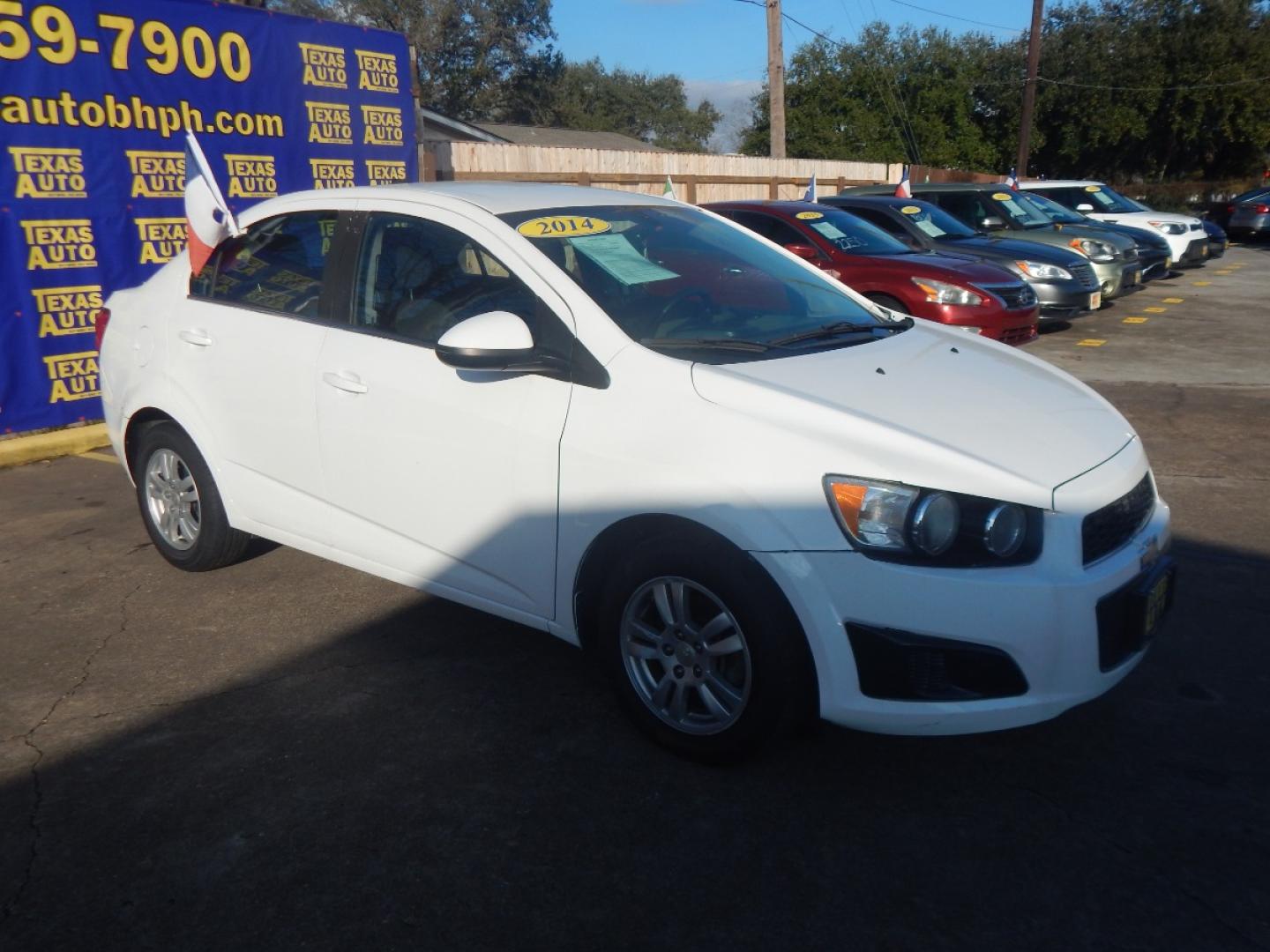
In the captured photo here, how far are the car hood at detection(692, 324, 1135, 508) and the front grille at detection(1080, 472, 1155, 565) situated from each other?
13 cm

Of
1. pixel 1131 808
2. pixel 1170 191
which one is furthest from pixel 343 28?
pixel 1170 191

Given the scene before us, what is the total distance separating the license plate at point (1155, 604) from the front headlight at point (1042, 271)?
29.3 feet

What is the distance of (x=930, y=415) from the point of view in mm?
3264

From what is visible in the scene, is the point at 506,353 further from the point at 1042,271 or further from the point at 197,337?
the point at 1042,271

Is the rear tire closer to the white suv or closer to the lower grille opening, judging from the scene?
the lower grille opening

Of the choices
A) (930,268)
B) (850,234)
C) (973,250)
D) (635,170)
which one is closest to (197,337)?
(930,268)

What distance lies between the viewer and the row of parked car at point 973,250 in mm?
9672

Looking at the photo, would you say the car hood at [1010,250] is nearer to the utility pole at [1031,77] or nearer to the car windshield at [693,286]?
the car windshield at [693,286]

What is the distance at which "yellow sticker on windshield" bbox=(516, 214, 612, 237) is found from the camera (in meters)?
3.91

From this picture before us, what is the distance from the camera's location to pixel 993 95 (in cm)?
4906

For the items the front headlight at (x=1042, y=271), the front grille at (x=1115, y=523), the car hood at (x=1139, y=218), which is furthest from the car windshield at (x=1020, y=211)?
the front grille at (x=1115, y=523)

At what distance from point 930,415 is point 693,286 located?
1.11 meters

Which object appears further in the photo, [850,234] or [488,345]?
[850,234]

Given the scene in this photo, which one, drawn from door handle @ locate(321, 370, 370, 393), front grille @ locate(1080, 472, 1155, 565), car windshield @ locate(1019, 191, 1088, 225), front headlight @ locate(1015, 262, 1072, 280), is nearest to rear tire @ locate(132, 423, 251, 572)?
door handle @ locate(321, 370, 370, 393)
